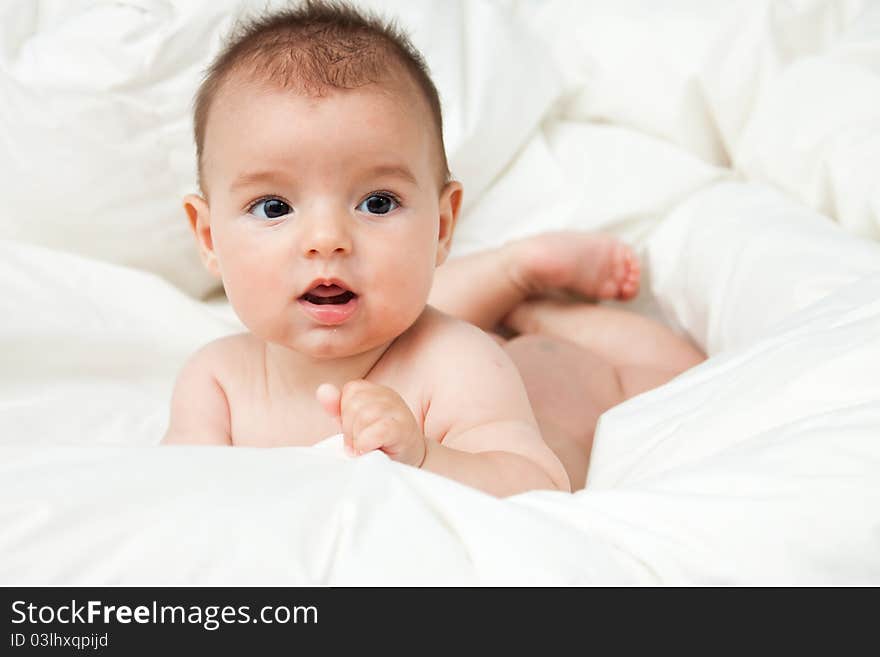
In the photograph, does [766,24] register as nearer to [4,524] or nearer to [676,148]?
[676,148]

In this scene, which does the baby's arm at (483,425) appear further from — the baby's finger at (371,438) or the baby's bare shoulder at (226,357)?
the baby's bare shoulder at (226,357)

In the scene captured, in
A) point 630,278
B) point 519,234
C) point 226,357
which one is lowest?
point 226,357

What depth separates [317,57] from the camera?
3.55 feet

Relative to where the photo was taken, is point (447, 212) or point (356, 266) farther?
point (447, 212)

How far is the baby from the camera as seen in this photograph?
1043 mm

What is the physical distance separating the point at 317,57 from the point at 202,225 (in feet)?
0.79

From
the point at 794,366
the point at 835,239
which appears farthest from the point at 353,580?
the point at 835,239

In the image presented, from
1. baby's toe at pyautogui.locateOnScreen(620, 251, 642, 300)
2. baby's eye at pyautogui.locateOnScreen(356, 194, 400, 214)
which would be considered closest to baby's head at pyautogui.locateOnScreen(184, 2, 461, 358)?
baby's eye at pyautogui.locateOnScreen(356, 194, 400, 214)

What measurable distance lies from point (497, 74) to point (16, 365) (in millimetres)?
855

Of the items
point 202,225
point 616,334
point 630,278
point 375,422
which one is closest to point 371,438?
point 375,422

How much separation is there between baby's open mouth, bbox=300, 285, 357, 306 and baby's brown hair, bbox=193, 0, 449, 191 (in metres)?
0.18

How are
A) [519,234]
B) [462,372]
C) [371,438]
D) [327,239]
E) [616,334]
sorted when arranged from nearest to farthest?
[371,438] → [327,239] → [462,372] → [616,334] → [519,234]

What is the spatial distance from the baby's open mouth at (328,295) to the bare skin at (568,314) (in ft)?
1.23

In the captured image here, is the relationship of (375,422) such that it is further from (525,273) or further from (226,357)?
(525,273)
